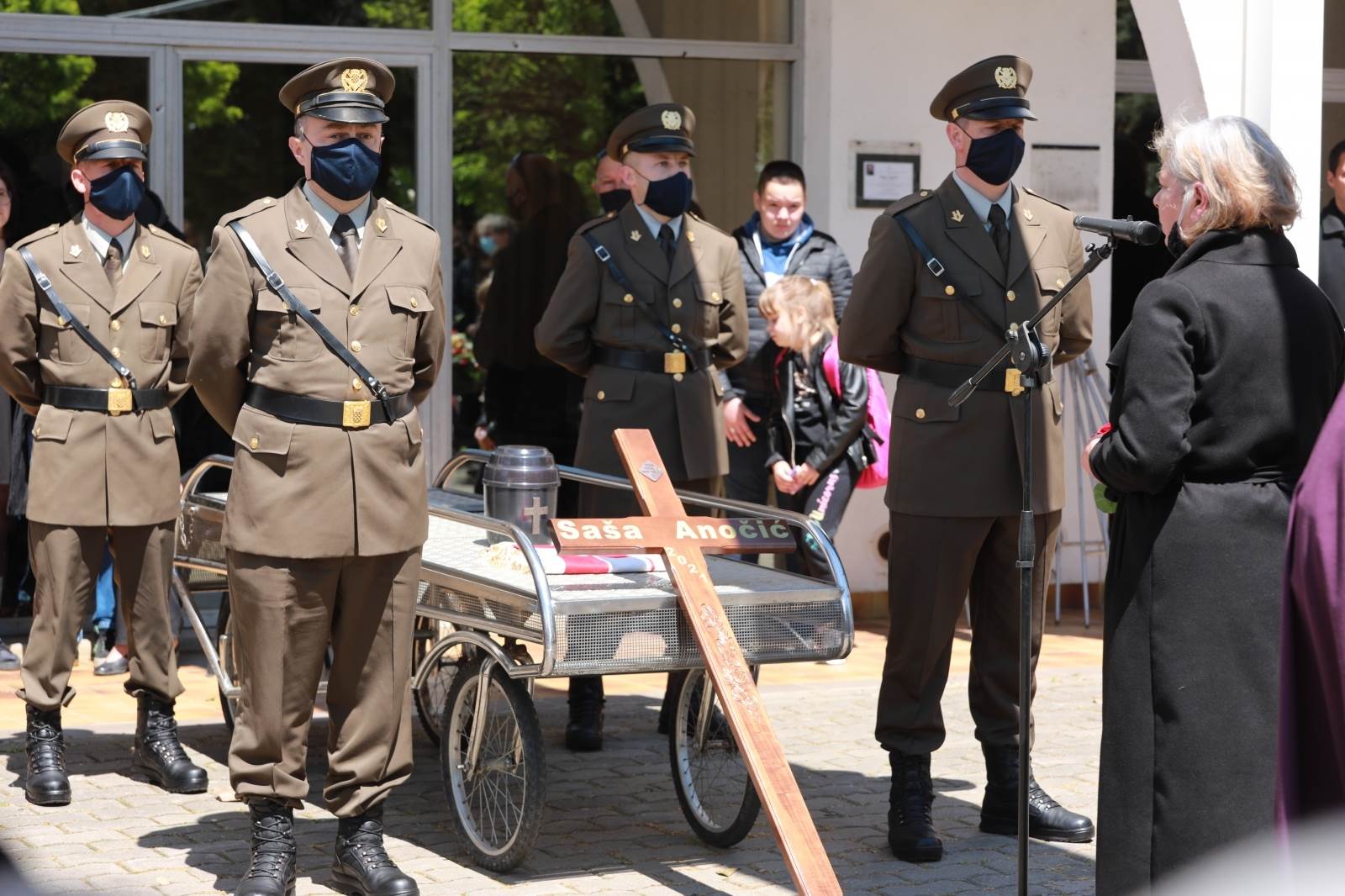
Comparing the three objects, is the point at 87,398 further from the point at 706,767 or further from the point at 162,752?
the point at 706,767

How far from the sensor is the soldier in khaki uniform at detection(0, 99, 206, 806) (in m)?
6.17

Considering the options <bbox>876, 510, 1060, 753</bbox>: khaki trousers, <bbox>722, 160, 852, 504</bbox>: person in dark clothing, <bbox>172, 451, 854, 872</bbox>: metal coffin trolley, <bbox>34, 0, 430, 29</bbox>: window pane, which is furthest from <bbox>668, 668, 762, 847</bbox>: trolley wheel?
<bbox>34, 0, 430, 29</bbox>: window pane

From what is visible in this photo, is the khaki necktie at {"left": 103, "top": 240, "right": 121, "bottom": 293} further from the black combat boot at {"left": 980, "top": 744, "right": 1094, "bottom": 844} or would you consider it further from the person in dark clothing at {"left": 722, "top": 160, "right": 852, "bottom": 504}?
the black combat boot at {"left": 980, "top": 744, "right": 1094, "bottom": 844}

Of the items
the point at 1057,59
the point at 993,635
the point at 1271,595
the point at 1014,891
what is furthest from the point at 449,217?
the point at 1271,595

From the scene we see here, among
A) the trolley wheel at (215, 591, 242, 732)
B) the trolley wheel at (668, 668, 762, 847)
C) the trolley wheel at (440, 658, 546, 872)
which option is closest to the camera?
the trolley wheel at (440, 658, 546, 872)

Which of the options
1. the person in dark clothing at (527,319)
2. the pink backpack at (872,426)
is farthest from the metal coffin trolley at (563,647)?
the person in dark clothing at (527,319)

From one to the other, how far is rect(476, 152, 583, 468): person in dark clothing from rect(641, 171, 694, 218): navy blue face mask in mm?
2667

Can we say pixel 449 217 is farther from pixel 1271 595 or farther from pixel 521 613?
pixel 1271 595

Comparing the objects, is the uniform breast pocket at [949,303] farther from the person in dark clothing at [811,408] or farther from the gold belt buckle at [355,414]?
the person in dark clothing at [811,408]

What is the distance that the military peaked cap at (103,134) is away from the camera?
613 centimetres

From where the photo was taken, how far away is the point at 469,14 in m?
9.37

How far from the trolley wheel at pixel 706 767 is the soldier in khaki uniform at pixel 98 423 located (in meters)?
1.68

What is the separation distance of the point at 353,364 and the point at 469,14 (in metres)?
4.89

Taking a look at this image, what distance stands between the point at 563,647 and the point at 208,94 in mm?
5023
